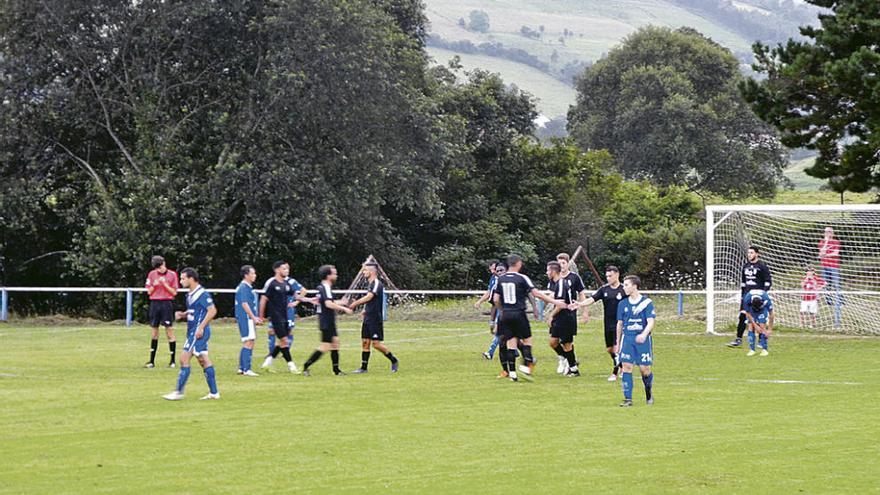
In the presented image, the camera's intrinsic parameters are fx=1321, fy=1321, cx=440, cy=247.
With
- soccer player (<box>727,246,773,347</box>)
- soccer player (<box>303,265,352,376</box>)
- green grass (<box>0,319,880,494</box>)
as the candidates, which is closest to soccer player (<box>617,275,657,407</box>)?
green grass (<box>0,319,880,494</box>)

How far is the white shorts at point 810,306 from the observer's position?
32.6 metres

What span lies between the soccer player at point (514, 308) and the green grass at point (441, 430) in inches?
17.4

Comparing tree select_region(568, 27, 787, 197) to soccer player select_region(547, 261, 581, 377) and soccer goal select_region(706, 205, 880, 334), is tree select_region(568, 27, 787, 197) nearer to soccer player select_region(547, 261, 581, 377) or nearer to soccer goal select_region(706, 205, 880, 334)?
soccer goal select_region(706, 205, 880, 334)

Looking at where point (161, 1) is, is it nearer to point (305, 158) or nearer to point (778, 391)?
point (305, 158)

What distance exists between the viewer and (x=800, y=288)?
112 ft

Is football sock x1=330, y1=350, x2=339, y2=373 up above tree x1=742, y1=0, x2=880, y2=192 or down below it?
below

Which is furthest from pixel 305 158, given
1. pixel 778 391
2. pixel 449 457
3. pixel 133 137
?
pixel 449 457

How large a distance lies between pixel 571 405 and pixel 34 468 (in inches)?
289

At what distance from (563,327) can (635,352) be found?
14.0ft

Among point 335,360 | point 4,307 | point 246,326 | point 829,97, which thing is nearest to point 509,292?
point 335,360

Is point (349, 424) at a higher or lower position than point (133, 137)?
lower

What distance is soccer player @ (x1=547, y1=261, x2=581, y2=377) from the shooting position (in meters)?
21.0

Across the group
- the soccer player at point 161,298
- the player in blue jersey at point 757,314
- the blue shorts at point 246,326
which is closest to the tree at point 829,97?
the player in blue jersey at point 757,314

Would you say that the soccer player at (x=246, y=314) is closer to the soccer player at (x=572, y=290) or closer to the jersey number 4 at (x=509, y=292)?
the jersey number 4 at (x=509, y=292)
